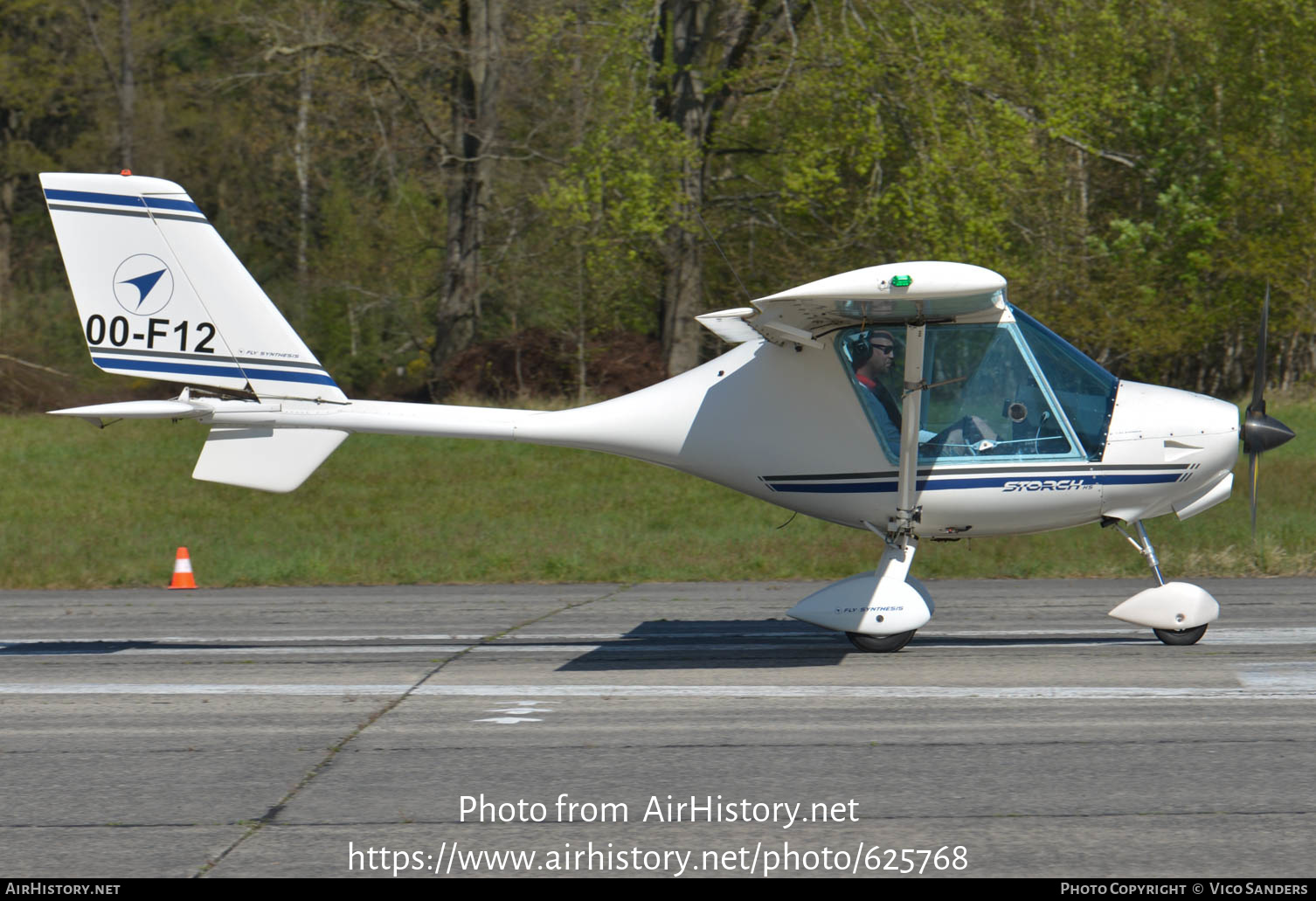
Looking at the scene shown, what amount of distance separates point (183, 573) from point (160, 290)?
247 inches

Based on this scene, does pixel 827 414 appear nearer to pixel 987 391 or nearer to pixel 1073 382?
pixel 987 391

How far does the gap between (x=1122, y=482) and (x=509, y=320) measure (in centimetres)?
2465

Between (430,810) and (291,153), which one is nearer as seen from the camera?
(430,810)

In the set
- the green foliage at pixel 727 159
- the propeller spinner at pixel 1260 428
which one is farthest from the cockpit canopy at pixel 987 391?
the green foliage at pixel 727 159

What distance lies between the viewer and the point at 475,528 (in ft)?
60.6

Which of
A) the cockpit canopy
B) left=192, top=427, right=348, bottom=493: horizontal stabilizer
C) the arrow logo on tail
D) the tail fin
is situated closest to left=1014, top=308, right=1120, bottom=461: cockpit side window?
the cockpit canopy

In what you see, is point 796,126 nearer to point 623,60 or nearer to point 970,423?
point 623,60

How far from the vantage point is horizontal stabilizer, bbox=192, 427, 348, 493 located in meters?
9.32

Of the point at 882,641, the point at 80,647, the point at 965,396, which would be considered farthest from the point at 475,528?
the point at 965,396

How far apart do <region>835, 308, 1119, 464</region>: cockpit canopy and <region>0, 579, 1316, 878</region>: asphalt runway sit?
1.39 m

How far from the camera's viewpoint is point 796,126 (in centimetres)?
2497

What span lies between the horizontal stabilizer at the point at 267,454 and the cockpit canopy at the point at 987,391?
3589mm

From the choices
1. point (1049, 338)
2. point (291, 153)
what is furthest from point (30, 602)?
point (291, 153)

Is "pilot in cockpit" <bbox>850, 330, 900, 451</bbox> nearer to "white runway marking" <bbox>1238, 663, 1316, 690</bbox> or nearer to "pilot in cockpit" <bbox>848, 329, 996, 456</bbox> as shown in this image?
"pilot in cockpit" <bbox>848, 329, 996, 456</bbox>
